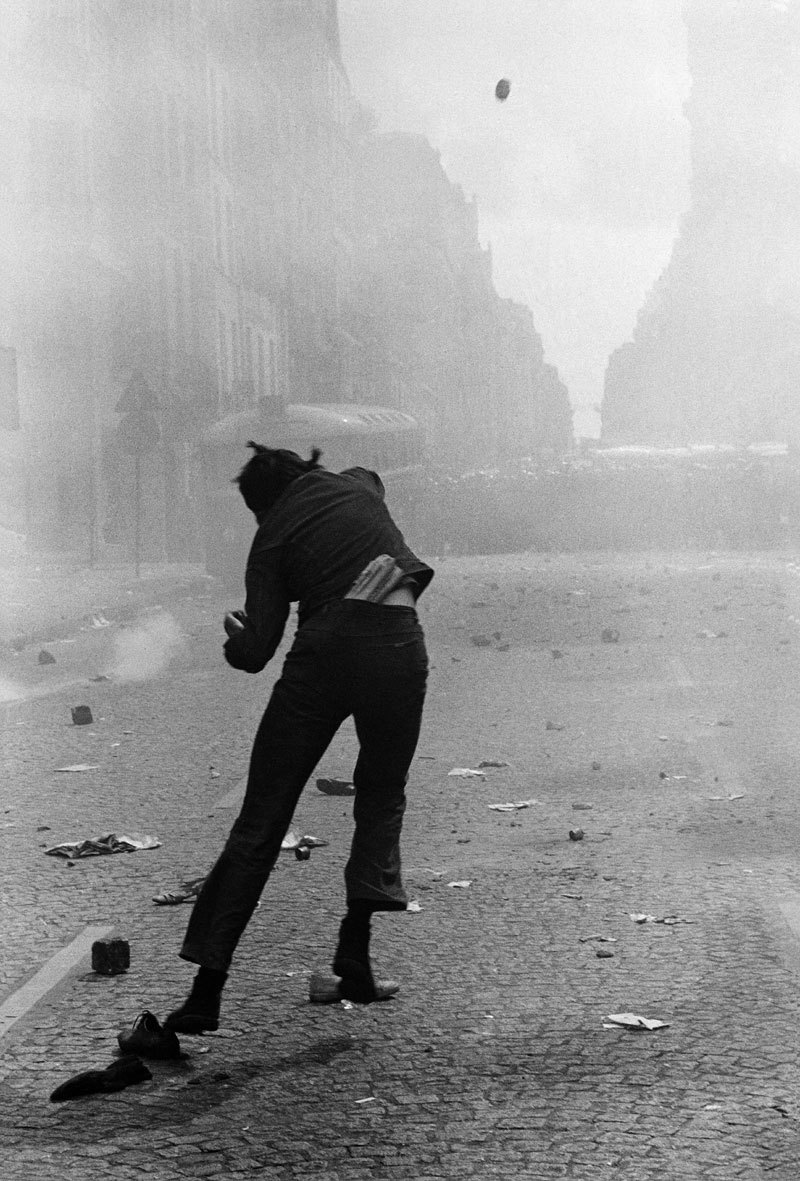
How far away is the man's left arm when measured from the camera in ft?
13.5

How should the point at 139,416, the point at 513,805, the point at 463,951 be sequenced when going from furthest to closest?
the point at 139,416 < the point at 513,805 < the point at 463,951

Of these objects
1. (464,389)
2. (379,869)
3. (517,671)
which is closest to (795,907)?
(379,869)

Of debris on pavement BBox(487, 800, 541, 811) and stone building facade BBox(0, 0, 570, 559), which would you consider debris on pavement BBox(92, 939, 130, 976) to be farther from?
stone building facade BBox(0, 0, 570, 559)

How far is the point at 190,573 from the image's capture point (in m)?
22.8

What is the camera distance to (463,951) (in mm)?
4680

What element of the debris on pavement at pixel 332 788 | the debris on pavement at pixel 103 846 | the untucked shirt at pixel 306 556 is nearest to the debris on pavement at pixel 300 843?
the debris on pavement at pixel 103 846

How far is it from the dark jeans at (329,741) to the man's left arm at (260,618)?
7 centimetres

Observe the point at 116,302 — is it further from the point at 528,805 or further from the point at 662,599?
the point at 528,805

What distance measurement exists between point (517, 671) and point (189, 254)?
24.2 meters

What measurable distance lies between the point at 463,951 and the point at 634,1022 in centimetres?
76

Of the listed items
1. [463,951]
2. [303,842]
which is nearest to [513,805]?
[303,842]

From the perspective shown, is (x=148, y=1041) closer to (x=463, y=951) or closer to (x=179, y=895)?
(x=463, y=951)

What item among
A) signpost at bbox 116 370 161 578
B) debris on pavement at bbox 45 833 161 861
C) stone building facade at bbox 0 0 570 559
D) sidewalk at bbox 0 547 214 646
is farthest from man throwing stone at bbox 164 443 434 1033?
stone building facade at bbox 0 0 570 559

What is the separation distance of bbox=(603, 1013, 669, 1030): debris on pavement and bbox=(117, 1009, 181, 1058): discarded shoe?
891 millimetres
